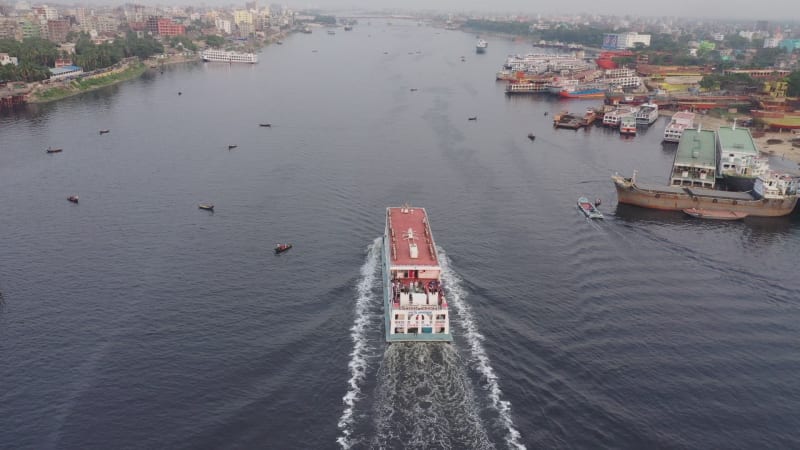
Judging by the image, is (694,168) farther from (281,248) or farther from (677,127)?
(281,248)

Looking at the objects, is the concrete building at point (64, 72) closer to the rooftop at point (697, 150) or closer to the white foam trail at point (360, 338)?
the white foam trail at point (360, 338)

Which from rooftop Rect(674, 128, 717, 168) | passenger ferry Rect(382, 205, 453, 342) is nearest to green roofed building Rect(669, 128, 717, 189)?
rooftop Rect(674, 128, 717, 168)

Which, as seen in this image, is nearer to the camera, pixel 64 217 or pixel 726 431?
pixel 726 431

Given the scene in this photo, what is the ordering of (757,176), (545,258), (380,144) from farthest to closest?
(380,144) < (757,176) < (545,258)

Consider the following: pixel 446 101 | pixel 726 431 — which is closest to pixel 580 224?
pixel 726 431

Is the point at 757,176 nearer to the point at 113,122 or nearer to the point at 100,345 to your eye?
the point at 100,345
